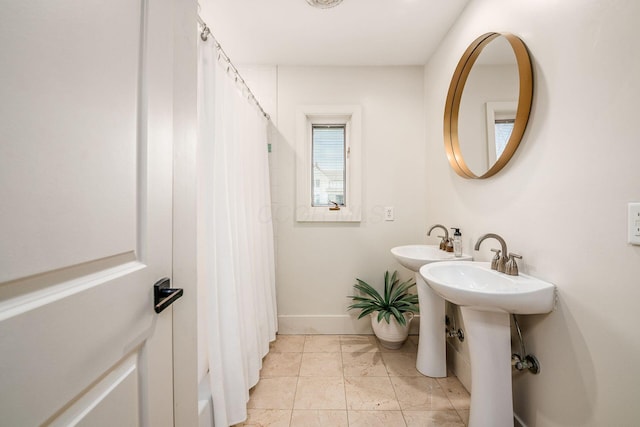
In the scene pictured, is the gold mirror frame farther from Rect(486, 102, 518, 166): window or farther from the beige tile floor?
the beige tile floor

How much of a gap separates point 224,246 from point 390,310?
1358 mm

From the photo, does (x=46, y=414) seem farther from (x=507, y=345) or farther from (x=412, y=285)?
(x=412, y=285)

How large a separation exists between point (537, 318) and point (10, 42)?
5.53 ft

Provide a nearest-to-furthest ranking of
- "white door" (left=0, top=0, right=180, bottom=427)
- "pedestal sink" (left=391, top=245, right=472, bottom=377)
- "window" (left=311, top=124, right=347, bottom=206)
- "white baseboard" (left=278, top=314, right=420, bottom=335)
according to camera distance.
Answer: "white door" (left=0, top=0, right=180, bottom=427), "pedestal sink" (left=391, top=245, right=472, bottom=377), "white baseboard" (left=278, top=314, right=420, bottom=335), "window" (left=311, top=124, right=347, bottom=206)

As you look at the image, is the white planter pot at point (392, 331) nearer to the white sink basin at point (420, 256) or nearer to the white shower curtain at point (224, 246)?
the white sink basin at point (420, 256)

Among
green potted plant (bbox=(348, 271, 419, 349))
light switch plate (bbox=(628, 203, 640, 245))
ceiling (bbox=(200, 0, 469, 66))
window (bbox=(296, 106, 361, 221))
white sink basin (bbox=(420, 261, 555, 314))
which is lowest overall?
green potted plant (bbox=(348, 271, 419, 349))

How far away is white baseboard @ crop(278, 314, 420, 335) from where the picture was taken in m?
2.13

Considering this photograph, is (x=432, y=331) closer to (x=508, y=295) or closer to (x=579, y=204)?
(x=508, y=295)

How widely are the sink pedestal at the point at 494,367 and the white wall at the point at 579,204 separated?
133 millimetres

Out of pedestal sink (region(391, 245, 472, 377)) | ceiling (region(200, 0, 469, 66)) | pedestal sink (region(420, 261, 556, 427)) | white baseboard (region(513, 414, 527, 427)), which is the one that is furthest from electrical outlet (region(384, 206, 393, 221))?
white baseboard (region(513, 414, 527, 427))

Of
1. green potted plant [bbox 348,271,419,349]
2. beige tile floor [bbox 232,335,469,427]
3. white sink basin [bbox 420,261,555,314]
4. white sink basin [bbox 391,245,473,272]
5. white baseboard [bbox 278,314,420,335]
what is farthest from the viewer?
white baseboard [bbox 278,314,420,335]

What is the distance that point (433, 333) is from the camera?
1610 mm

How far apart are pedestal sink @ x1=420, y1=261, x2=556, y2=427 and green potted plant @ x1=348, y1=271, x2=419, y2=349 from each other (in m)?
0.73

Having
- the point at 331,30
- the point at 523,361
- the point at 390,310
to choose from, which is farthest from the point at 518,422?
the point at 331,30
